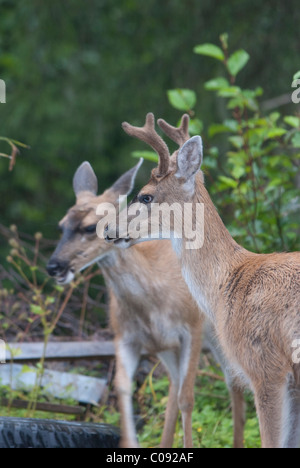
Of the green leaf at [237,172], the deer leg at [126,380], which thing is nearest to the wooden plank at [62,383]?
the deer leg at [126,380]

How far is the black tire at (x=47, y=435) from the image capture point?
516 centimetres

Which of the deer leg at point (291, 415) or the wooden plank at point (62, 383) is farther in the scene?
the wooden plank at point (62, 383)

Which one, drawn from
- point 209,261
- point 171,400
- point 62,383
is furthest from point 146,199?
point 62,383

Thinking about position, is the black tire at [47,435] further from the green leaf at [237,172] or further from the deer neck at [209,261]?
the green leaf at [237,172]

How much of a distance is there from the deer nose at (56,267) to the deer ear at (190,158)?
1.80 meters

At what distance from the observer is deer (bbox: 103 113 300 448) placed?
4.75 metres

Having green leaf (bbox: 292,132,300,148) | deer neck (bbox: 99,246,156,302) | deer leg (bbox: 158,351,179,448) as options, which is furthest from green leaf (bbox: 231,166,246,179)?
deer leg (bbox: 158,351,179,448)

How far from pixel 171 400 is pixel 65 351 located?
1134 millimetres

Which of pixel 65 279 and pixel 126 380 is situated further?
pixel 65 279

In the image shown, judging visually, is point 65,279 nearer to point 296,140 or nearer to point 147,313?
point 147,313

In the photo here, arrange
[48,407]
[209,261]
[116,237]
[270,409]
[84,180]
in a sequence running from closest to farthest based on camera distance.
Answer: [270,409] < [209,261] < [116,237] < [48,407] < [84,180]

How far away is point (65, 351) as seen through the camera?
7.46 m

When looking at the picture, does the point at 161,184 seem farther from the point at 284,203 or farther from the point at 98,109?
the point at 98,109

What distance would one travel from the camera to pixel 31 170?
13.7 meters
